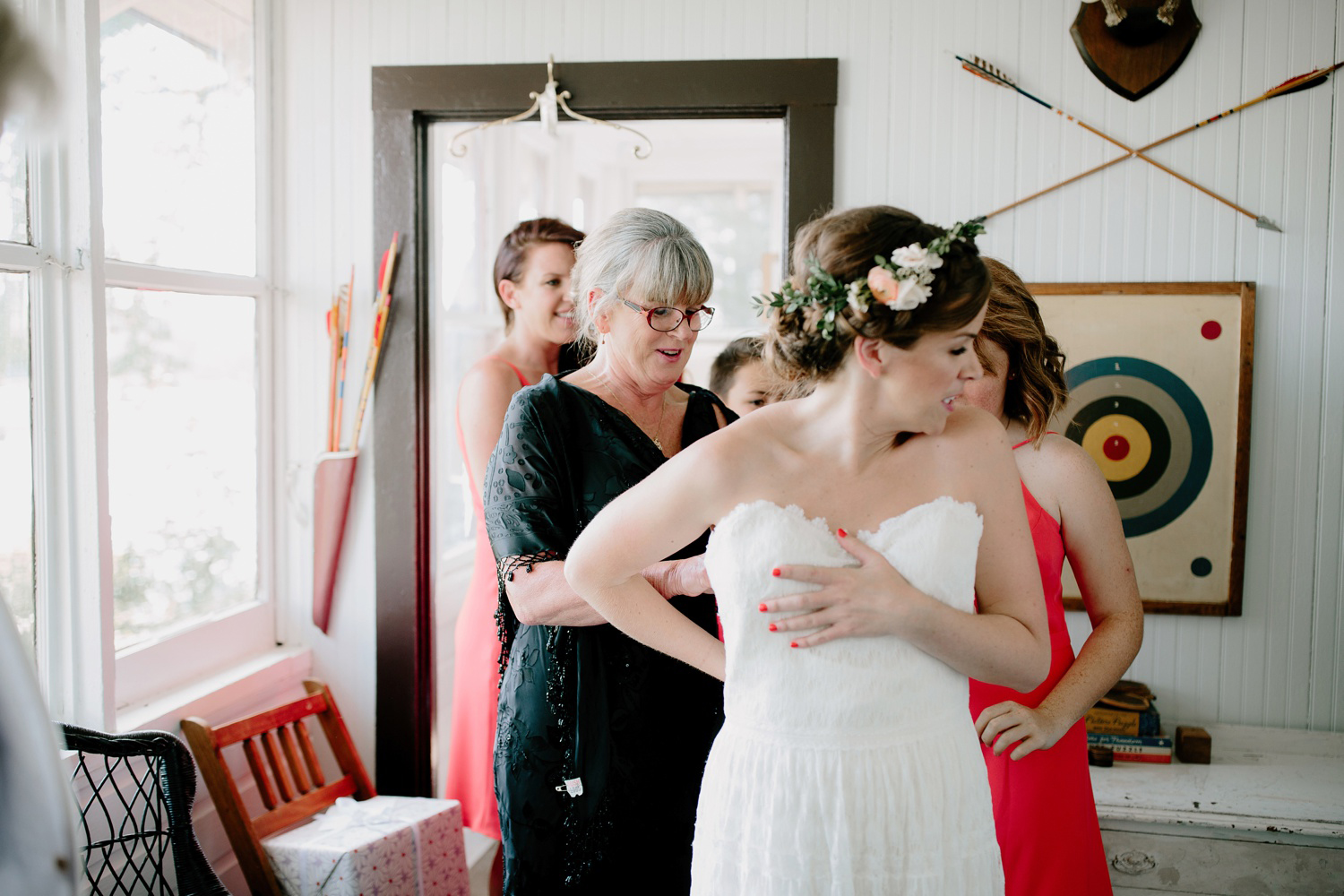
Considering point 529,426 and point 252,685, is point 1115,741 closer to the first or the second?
point 529,426

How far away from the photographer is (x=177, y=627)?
2447mm

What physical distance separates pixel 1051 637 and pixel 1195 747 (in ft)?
3.52

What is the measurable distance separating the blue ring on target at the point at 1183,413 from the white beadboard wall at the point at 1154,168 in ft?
0.42

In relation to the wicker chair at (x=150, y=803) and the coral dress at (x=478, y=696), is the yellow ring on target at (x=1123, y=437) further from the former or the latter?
the wicker chair at (x=150, y=803)

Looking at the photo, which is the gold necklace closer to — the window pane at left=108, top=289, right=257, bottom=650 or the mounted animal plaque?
the window pane at left=108, top=289, right=257, bottom=650

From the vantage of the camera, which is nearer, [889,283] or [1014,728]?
[889,283]

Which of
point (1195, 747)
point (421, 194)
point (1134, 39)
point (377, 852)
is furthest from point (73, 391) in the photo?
point (1195, 747)

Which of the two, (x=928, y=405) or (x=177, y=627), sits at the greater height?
(x=928, y=405)

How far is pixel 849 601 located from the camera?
111 cm

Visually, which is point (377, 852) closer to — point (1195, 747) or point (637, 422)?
point (637, 422)

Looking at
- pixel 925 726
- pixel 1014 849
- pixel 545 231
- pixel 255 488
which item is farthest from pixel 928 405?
pixel 255 488

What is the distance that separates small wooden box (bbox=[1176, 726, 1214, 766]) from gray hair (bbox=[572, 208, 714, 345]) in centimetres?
167

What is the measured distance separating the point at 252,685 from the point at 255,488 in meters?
0.53

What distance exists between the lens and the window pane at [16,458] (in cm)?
194
